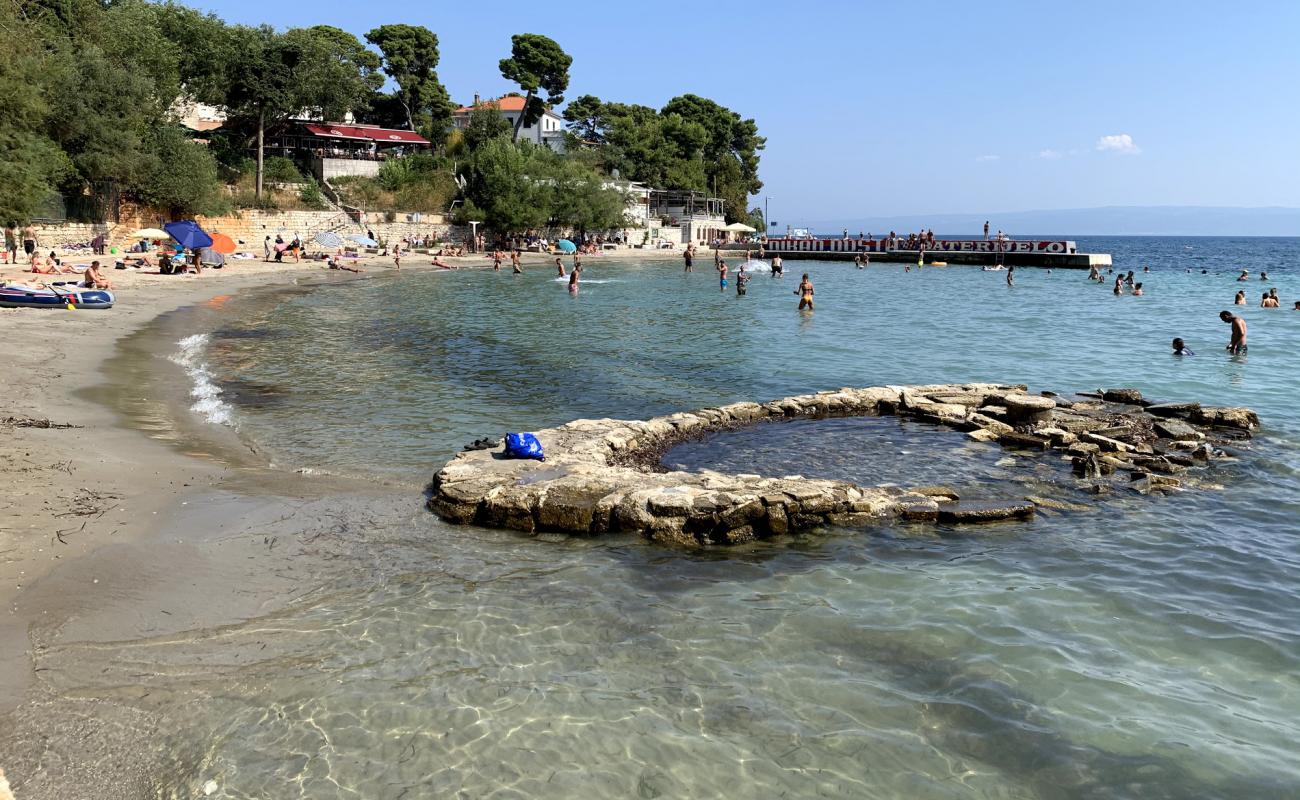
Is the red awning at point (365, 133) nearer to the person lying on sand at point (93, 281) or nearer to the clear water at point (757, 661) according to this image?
the person lying on sand at point (93, 281)

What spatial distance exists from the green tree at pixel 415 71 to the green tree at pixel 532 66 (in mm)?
10234

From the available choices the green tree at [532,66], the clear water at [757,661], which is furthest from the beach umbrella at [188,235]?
the green tree at [532,66]

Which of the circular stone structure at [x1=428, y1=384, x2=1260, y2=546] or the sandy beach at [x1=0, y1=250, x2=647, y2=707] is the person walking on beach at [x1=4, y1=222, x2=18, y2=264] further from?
the circular stone structure at [x1=428, y1=384, x2=1260, y2=546]

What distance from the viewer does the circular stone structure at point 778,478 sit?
9.32 m

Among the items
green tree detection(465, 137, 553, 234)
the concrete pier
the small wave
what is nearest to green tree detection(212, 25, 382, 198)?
green tree detection(465, 137, 553, 234)

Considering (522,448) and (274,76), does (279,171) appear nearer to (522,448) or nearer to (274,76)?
(274,76)

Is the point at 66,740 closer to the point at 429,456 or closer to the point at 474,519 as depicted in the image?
the point at 474,519

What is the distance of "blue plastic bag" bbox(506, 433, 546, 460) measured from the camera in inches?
434

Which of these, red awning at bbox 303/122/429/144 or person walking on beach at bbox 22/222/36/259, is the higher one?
red awning at bbox 303/122/429/144

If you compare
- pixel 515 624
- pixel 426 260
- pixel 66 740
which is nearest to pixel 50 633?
pixel 66 740

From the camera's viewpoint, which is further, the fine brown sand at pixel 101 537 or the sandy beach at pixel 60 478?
the sandy beach at pixel 60 478

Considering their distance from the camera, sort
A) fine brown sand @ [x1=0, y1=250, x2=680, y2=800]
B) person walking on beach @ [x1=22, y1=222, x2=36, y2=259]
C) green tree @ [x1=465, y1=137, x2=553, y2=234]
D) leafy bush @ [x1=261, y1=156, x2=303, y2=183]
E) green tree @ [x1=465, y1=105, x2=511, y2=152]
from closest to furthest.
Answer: fine brown sand @ [x1=0, y1=250, x2=680, y2=800], person walking on beach @ [x1=22, y1=222, x2=36, y2=259], leafy bush @ [x1=261, y1=156, x2=303, y2=183], green tree @ [x1=465, y1=137, x2=553, y2=234], green tree @ [x1=465, y1=105, x2=511, y2=152]

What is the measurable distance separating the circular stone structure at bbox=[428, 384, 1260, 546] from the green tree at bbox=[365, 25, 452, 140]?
7462 cm

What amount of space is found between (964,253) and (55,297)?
7412 cm
